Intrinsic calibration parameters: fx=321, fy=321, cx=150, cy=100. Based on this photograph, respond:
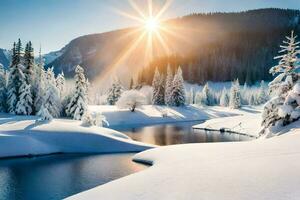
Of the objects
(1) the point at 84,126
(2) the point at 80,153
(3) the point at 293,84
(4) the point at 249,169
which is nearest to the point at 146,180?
(4) the point at 249,169

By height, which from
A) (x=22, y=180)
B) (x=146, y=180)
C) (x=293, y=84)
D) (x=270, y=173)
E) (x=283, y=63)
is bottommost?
(x=22, y=180)

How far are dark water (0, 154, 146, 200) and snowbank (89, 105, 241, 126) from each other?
47.0 metres

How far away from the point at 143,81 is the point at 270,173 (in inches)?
7155

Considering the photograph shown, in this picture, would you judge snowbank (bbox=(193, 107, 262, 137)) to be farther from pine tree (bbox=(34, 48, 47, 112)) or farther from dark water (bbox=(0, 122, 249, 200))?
pine tree (bbox=(34, 48, 47, 112))

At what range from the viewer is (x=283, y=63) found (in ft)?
103

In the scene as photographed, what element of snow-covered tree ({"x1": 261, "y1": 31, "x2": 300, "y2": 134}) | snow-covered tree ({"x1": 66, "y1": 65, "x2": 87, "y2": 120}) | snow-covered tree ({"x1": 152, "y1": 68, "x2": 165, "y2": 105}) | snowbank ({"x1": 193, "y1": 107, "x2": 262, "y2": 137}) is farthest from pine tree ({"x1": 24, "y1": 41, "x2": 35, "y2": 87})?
snow-covered tree ({"x1": 152, "y1": 68, "x2": 165, "y2": 105})

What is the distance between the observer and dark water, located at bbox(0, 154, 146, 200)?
77.1ft

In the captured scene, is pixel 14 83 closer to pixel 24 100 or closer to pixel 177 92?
pixel 24 100

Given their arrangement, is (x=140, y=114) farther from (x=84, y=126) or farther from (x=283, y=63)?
(x=283, y=63)

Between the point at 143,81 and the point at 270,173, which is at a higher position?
the point at 143,81

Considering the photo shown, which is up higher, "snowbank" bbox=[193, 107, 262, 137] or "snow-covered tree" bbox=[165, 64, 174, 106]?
"snow-covered tree" bbox=[165, 64, 174, 106]

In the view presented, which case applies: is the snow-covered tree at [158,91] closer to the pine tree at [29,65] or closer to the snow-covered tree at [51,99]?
the snow-covered tree at [51,99]

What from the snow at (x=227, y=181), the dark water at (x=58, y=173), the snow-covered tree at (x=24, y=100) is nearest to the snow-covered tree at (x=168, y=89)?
the snow-covered tree at (x=24, y=100)

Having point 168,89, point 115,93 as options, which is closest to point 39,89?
point 115,93
